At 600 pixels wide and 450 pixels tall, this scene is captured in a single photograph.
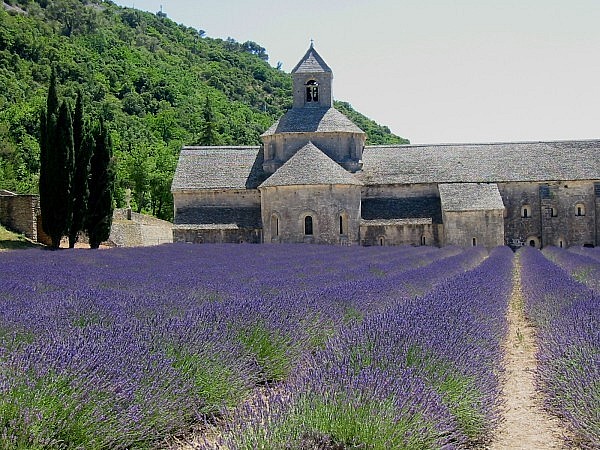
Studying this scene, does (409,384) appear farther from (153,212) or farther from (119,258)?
(153,212)

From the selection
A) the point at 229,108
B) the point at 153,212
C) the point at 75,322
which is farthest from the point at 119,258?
the point at 229,108

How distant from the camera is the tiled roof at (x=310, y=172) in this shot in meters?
34.8

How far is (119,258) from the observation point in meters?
19.5

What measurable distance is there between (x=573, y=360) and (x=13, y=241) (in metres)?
24.5

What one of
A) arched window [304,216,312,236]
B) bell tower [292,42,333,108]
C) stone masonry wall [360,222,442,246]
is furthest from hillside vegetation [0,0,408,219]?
stone masonry wall [360,222,442,246]

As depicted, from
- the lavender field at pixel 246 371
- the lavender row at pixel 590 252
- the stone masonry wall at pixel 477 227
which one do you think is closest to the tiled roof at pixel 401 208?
the stone masonry wall at pixel 477 227

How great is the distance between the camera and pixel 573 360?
626 cm

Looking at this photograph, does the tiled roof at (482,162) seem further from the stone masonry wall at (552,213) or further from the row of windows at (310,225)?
the row of windows at (310,225)

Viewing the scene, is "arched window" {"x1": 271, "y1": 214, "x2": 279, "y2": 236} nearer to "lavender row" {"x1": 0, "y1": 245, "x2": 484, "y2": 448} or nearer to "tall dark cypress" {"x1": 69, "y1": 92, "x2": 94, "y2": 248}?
"tall dark cypress" {"x1": 69, "y1": 92, "x2": 94, "y2": 248}

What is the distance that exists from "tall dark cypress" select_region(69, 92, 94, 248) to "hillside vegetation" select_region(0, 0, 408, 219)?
16.5 metres

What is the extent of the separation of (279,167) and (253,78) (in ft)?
261

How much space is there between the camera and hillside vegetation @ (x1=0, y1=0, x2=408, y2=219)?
5262cm

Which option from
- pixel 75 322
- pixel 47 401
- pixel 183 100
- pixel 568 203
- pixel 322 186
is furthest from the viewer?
pixel 183 100

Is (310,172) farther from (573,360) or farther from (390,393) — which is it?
(390,393)
